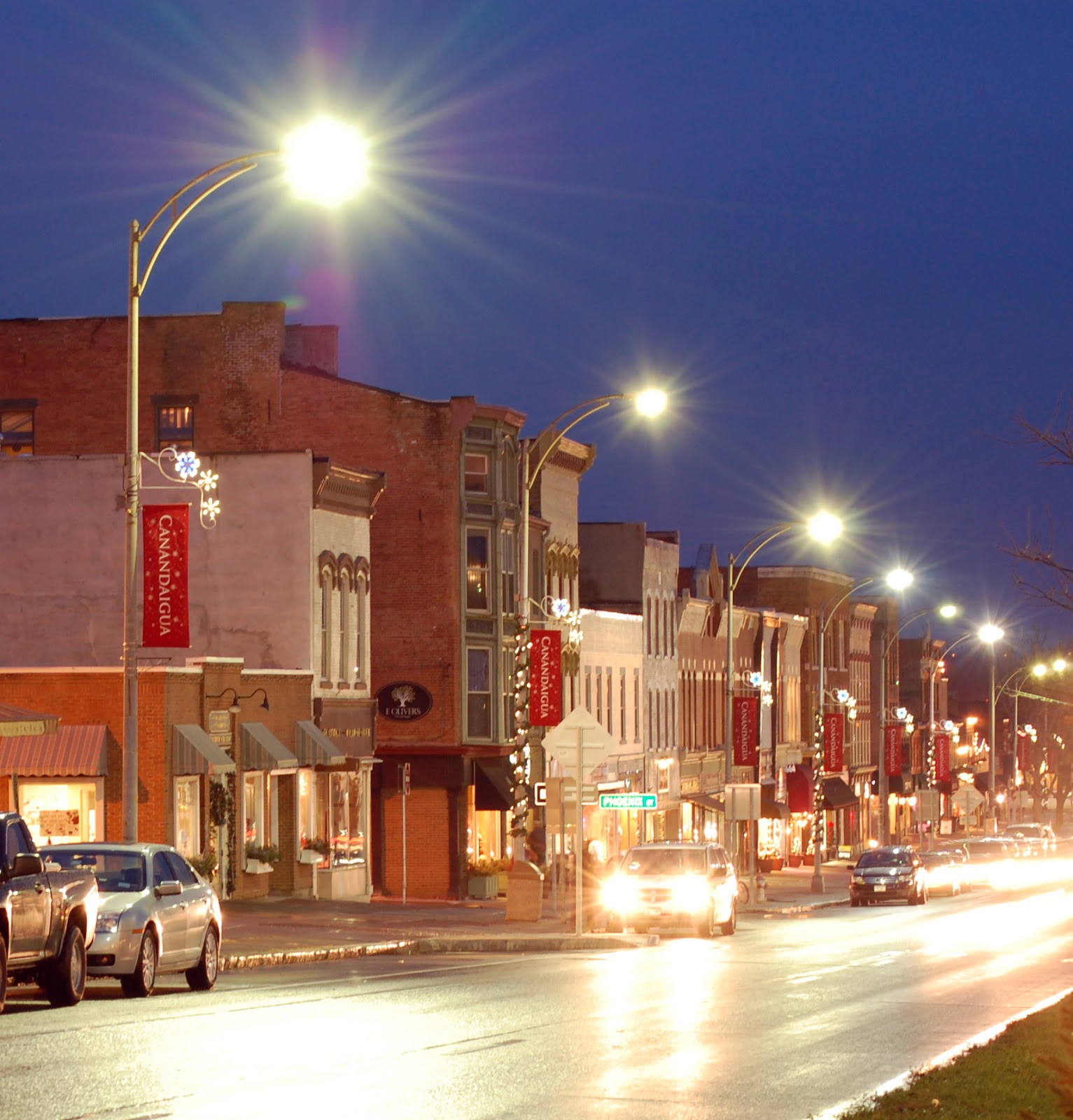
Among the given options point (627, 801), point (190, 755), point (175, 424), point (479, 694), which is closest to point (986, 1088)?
point (627, 801)

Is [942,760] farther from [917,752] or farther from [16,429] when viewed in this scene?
[16,429]

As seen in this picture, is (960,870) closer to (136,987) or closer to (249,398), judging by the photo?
(249,398)

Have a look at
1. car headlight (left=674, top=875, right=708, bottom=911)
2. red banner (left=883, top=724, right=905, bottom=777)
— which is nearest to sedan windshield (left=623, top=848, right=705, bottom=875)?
car headlight (left=674, top=875, right=708, bottom=911)

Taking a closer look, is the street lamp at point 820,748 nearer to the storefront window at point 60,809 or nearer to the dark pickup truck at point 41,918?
the storefront window at point 60,809

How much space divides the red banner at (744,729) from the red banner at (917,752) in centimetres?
4301

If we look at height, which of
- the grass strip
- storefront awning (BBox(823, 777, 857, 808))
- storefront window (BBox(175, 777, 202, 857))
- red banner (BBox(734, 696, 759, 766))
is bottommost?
the grass strip

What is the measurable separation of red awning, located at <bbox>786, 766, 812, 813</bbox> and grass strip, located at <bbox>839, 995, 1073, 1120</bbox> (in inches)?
2770

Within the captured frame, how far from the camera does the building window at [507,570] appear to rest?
54469 millimetres

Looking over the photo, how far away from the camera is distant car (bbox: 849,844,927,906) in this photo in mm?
53750

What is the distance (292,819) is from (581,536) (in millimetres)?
26249

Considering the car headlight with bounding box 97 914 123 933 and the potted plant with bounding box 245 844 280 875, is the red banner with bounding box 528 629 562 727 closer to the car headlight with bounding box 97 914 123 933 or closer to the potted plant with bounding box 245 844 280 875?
the potted plant with bounding box 245 844 280 875

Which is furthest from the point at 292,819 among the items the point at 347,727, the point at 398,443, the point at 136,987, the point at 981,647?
the point at 981,647

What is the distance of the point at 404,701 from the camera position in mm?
52938

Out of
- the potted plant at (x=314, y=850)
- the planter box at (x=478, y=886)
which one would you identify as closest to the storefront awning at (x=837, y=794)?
the planter box at (x=478, y=886)
